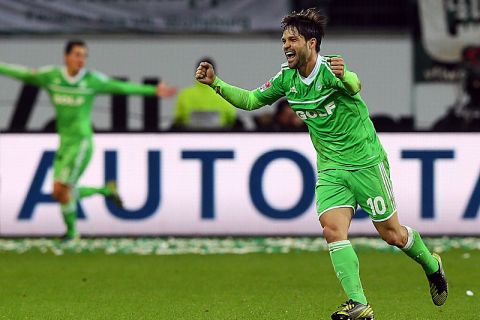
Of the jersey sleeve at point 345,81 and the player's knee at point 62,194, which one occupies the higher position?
the jersey sleeve at point 345,81

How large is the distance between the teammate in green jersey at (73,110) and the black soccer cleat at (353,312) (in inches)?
303

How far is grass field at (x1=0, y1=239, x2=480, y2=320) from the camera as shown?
10.8 m

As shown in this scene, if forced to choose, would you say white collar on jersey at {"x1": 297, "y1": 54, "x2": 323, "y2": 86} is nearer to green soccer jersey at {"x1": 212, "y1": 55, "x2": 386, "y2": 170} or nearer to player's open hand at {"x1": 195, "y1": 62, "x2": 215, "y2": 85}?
green soccer jersey at {"x1": 212, "y1": 55, "x2": 386, "y2": 170}

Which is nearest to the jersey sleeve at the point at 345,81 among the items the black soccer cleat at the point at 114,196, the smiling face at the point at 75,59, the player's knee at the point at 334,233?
the player's knee at the point at 334,233

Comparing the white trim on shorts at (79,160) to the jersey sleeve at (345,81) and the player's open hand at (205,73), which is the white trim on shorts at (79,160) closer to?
the player's open hand at (205,73)

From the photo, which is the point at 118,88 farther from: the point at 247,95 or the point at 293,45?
the point at 293,45

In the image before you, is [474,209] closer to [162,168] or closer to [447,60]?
[162,168]

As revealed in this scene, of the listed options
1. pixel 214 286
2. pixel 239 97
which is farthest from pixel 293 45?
pixel 214 286

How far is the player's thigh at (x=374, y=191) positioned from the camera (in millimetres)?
10062

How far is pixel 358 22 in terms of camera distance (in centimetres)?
2320

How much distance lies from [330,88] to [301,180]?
283 inches

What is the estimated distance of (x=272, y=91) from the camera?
1024 centimetres

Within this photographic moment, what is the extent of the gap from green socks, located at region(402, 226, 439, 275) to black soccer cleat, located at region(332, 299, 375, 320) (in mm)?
1024

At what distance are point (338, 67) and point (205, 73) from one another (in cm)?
105
